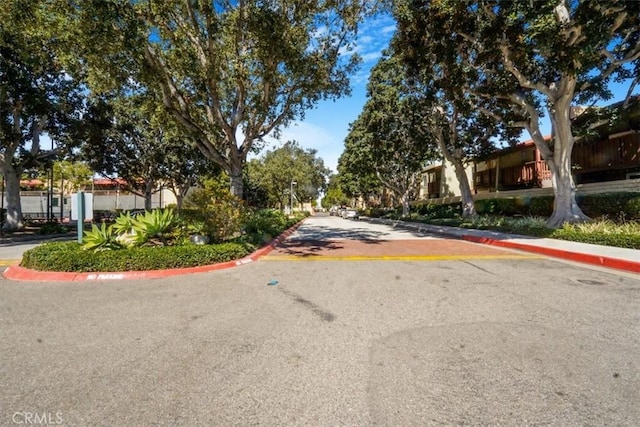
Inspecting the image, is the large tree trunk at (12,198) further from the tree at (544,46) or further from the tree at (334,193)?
the tree at (334,193)

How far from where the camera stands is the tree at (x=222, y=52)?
10227 mm

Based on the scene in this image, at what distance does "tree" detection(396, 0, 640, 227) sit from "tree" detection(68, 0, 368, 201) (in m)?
3.22

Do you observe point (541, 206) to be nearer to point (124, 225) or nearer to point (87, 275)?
point (124, 225)

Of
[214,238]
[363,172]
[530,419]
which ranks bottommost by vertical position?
[530,419]

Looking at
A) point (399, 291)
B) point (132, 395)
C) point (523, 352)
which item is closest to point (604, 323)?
point (523, 352)

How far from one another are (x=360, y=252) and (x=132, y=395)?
30.0 feet

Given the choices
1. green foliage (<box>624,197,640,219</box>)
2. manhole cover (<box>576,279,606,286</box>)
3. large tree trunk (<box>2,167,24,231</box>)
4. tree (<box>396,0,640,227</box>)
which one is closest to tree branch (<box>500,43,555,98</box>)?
tree (<box>396,0,640,227</box>)

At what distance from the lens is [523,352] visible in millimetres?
3713

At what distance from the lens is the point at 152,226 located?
9.65m

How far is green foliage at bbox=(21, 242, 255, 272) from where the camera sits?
26.0 feet

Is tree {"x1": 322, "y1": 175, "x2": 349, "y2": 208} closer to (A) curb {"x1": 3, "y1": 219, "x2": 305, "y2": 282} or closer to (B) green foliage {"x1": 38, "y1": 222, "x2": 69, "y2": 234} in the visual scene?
(B) green foliage {"x1": 38, "y1": 222, "x2": 69, "y2": 234}

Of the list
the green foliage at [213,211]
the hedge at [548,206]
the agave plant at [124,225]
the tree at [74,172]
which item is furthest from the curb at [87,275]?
the tree at [74,172]

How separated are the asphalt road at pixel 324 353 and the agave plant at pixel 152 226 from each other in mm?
2698

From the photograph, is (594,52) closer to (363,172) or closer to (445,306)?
(445,306)
